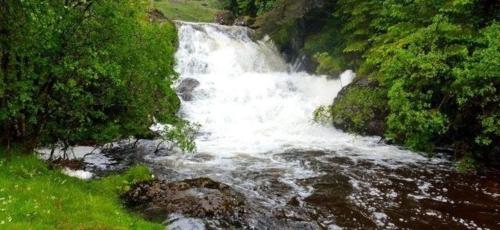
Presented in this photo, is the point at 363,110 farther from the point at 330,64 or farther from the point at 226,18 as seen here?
the point at 226,18

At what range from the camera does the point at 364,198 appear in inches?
714

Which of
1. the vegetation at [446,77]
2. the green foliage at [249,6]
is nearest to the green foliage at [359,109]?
the vegetation at [446,77]

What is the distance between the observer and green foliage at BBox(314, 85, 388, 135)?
92.5 ft

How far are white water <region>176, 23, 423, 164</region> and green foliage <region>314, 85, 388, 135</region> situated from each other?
0.75m

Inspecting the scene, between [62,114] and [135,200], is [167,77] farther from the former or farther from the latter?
[135,200]

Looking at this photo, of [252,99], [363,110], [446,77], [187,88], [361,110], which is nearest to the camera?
[446,77]

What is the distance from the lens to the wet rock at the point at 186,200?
Answer: 14.5 m

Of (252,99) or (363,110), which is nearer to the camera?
(363,110)

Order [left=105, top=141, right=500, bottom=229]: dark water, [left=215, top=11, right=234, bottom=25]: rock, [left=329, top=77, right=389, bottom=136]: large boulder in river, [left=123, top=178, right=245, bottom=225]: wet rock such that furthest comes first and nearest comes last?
[left=215, top=11, right=234, bottom=25]: rock → [left=329, top=77, right=389, bottom=136]: large boulder in river → [left=105, top=141, right=500, bottom=229]: dark water → [left=123, top=178, right=245, bottom=225]: wet rock

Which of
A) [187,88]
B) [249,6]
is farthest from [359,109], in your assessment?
[249,6]

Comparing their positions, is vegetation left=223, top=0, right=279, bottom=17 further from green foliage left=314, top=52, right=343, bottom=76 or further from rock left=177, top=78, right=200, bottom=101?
rock left=177, top=78, right=200, bottom=101

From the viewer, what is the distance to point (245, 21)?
5362cm

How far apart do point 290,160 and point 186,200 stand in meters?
9.50

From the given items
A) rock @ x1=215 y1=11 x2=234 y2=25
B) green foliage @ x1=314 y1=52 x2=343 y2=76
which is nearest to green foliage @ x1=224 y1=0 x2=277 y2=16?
rock @ x1=215 y1=11 x2=234 y2=25
